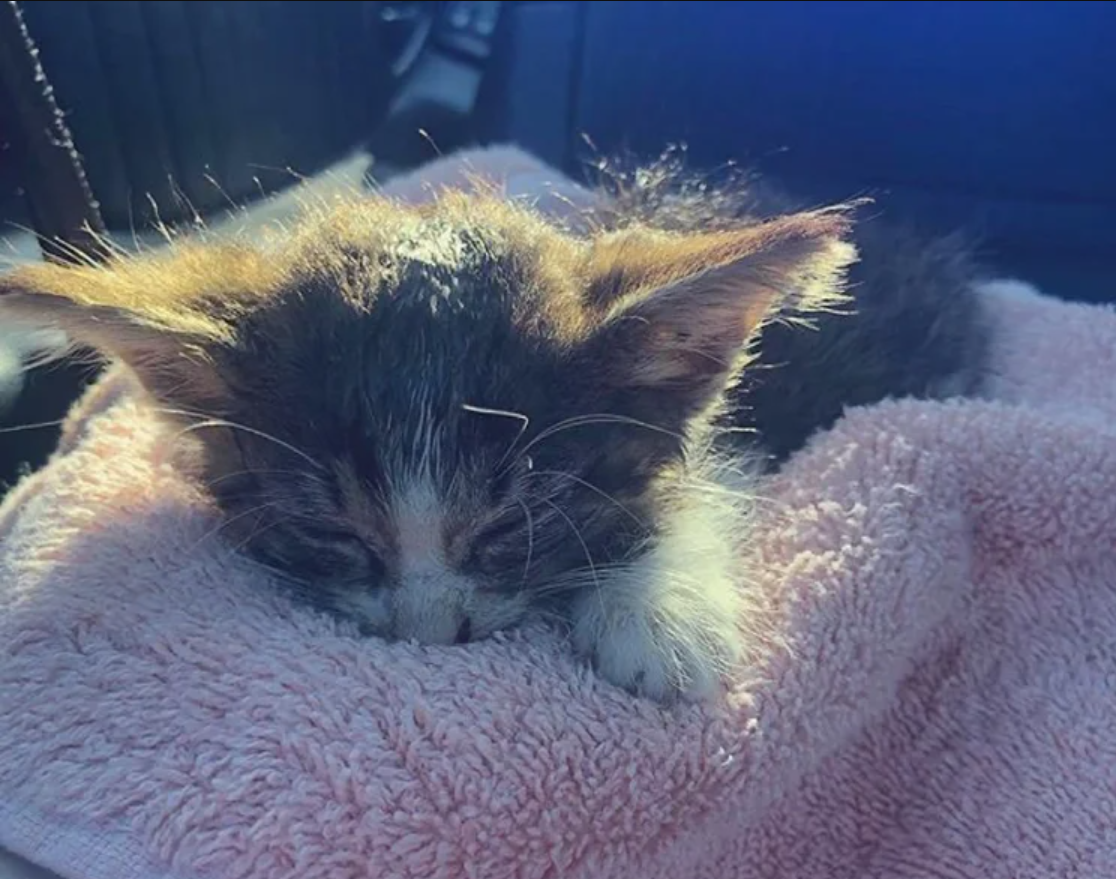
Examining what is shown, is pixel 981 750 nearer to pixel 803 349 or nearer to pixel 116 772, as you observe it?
pixel 803 349

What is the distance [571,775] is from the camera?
1156 millimetres

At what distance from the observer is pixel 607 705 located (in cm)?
122

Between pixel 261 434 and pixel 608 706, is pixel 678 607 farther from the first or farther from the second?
pixel 261 434

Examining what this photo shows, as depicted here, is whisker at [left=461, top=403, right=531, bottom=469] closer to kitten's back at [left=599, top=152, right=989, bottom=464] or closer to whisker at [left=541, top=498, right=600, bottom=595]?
whisker at [left=541, top=498, right=600, bottom=595]

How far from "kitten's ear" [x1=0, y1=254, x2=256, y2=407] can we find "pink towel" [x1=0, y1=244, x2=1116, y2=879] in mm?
179

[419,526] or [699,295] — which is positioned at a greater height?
[699,295]

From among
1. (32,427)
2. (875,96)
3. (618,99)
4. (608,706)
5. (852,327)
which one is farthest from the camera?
(618,99)

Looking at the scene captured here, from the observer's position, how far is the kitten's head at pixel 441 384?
1.26 meters

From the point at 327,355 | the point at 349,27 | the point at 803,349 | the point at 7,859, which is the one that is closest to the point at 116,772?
the point at 7,859

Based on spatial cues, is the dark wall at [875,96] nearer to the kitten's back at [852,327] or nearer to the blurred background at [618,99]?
the blurred background at [618,99]

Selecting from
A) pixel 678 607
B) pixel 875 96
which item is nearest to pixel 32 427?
pixel 678 607

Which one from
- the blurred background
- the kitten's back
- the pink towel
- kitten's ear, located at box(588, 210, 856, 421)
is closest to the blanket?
the pink towel

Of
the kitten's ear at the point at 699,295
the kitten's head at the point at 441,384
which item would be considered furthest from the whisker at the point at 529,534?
the kitten's ear at the point at 699,295

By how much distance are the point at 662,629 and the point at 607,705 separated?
0.11 m
